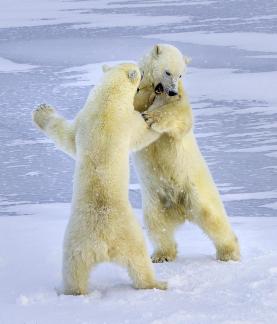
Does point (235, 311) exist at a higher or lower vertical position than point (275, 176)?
higher

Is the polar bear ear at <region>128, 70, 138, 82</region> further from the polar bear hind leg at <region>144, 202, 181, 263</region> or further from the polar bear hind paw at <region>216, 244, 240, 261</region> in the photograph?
the polar bear hind paw at <region>216, 244, 240, 261</region>

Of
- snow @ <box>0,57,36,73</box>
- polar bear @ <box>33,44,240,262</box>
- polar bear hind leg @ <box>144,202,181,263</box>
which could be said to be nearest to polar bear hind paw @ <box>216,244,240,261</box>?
polar bear @ <box>33,44,240,262</box>

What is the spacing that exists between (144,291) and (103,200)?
38 cm

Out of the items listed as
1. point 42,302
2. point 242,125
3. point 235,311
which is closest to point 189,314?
point 235,311

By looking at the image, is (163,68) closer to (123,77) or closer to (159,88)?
(159,88)

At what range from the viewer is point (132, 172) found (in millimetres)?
6562

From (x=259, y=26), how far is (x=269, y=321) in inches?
441

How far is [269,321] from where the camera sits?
8.53 ft

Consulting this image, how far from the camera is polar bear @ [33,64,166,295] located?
3.12m

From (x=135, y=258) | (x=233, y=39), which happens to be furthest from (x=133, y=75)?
(x=233, y=39)

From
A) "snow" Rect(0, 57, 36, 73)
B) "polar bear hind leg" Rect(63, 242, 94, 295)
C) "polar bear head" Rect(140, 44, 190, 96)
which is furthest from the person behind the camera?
"snow" Rect(0, 57, 36, 73)

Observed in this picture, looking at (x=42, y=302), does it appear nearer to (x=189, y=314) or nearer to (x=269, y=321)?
(x=189, y=314)

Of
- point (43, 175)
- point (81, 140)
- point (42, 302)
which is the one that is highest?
point (81, 140)

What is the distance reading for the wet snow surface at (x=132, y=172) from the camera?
2.99 m
